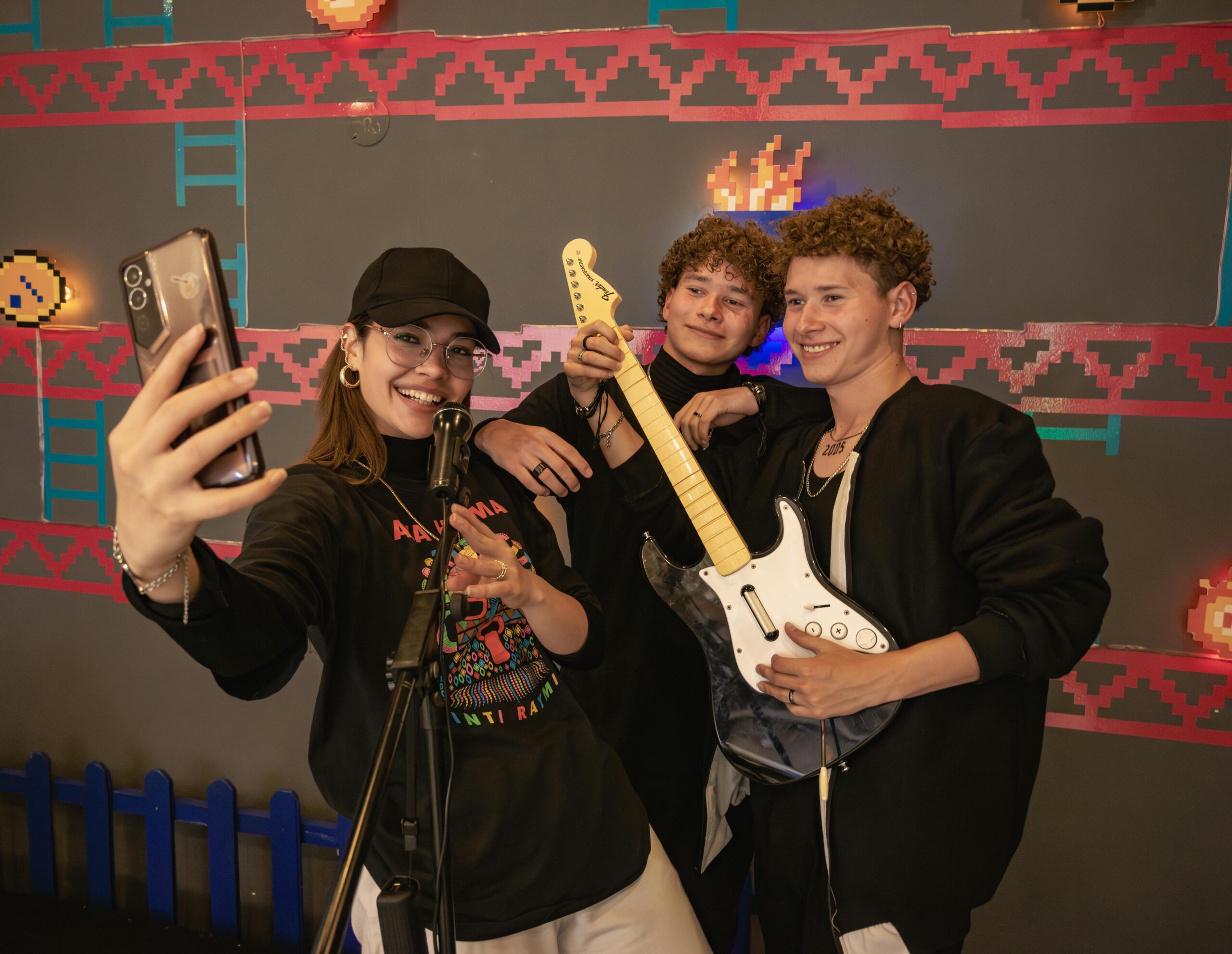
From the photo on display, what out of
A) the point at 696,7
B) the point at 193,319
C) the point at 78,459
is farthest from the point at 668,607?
the point at 78,459

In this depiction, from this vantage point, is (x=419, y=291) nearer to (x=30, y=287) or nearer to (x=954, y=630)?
(x=954, y=630)

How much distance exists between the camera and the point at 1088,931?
235 centimetres

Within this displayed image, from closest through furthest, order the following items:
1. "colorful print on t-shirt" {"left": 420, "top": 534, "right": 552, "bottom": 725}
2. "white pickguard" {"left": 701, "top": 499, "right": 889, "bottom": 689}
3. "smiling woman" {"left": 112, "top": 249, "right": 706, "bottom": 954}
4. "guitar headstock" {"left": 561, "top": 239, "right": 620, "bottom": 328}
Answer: "smiling woman" {"left": 112, "top": 249, "right": 706, "bottom": 954}, "colorful print on t-shirt" {"left": 420, "top": 534, "right": 552, "bottom": 725}, "white pickguard" {"left": 701, "top": 499, "right": 889, "bottom": 689}, "guitar headstock" {"left": 561, "top": 239, "right": 620, "bottom": 328}

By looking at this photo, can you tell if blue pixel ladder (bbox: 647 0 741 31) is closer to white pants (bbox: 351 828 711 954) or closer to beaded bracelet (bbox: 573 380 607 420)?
beaded bracelet (bbox: 573 380 607 420)

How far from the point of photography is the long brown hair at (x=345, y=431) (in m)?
1.43

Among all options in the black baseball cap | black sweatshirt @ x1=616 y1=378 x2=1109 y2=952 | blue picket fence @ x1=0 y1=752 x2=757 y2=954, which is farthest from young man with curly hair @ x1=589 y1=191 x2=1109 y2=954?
blue picket fence @ x1=0 y1=752 x2=757 y2=954

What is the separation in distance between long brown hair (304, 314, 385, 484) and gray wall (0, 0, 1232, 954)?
1.10 metres

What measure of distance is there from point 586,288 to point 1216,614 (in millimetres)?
1934

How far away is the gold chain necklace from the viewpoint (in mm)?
1415

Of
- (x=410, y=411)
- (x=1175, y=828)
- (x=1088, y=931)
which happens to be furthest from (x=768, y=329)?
(x=1088, y=931)

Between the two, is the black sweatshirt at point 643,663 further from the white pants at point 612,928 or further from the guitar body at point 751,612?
the white pants at point 612,928

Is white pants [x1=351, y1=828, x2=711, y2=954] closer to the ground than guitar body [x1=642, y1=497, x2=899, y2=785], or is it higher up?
closer to the ground

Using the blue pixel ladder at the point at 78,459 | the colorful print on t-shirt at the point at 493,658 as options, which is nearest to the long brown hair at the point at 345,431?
the colorful print on t-shirt at the point at 493,658

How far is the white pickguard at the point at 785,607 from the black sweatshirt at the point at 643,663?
40 centimetres
